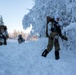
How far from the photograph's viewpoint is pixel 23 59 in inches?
380

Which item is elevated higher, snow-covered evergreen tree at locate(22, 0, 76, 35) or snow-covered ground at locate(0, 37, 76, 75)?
snow-covered evergreen tree at locate(22, 0, 76, 35)

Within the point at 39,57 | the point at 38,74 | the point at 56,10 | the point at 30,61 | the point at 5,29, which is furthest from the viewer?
the point at 5,29

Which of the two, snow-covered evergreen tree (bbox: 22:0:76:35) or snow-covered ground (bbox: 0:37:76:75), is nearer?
snow-covered ground (bbox: 0:37:76:75)

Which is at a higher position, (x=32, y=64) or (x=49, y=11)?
(x=49, y=11)

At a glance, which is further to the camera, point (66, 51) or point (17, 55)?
point (66, 51)

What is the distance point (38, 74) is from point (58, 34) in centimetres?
256

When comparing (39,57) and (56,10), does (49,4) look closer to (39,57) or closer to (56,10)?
(56,10)

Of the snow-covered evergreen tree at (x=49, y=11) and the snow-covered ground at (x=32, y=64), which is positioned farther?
the snow-covered evergreen tree at (x=49, y=11)

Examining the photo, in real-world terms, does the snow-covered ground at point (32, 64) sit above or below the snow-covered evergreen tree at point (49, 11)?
below

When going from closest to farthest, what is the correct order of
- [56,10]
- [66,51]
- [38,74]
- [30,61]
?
1. [38,74]
2. [30,61]
3. [66,51]
4. [56,10]

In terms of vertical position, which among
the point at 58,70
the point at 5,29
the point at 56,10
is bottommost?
the point at 58,70

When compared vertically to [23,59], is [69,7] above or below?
above

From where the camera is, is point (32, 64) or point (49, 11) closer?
point (32, 64)

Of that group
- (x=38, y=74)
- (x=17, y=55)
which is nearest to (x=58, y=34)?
(x=17, y=55)
